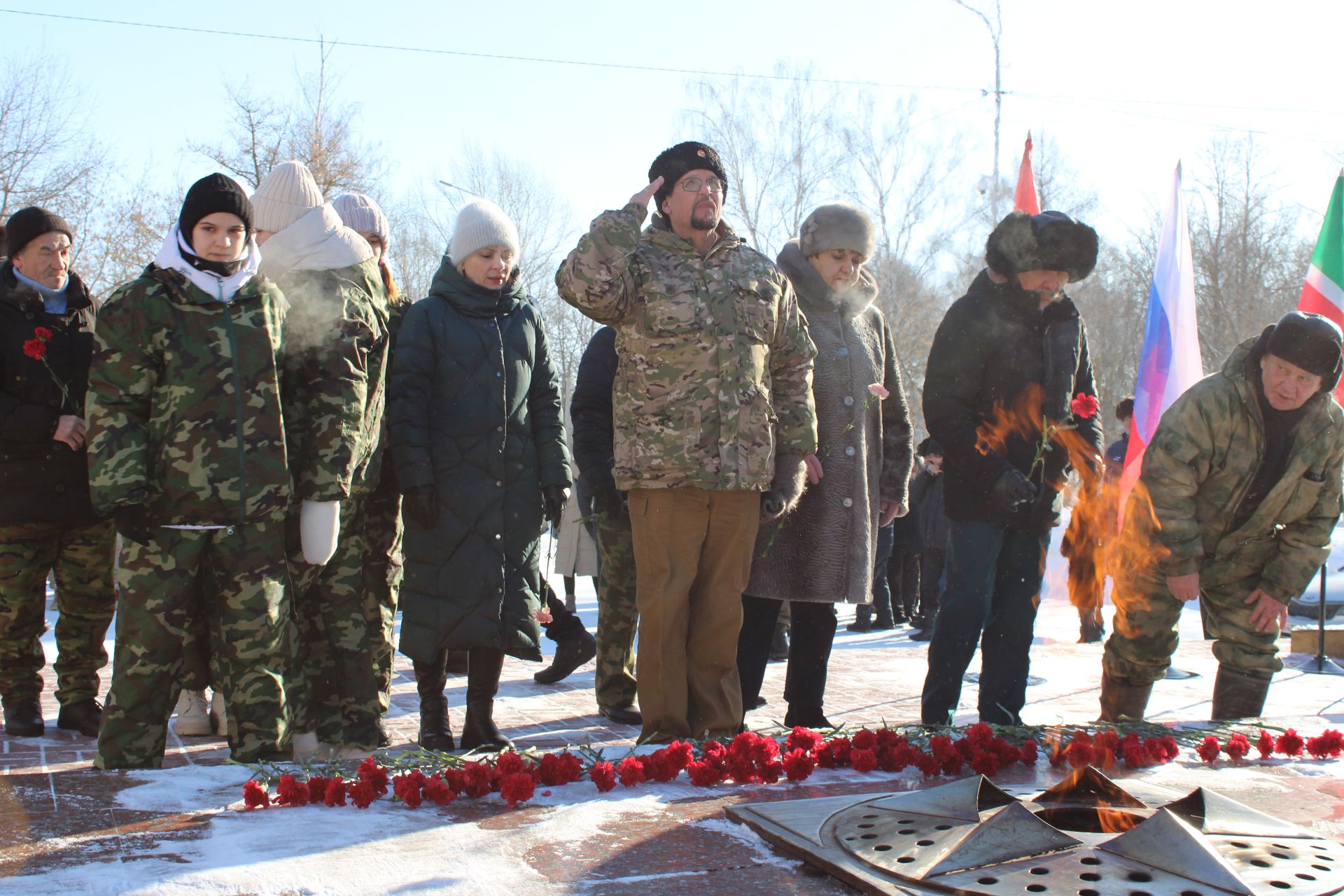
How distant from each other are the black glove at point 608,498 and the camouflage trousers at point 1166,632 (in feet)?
6.86

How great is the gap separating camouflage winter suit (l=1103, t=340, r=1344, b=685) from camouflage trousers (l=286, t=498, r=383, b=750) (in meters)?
3.02

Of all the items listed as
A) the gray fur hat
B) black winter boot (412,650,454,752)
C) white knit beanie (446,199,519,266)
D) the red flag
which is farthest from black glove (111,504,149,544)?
the red flag

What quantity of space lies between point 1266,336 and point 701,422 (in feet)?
7.94

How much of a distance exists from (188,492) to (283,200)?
5.10 feet

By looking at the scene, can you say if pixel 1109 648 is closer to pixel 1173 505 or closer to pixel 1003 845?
pixel 1173 505

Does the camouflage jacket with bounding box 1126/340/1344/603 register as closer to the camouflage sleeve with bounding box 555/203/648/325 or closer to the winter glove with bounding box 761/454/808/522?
the winter glove with bounding box 761/454/808/522

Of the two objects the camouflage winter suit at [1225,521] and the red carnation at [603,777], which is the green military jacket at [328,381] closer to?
the red carnation at [603,777]

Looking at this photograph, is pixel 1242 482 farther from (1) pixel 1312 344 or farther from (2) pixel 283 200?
(2) pixel 283 200

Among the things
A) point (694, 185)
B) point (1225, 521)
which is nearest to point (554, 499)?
point (694, 185)

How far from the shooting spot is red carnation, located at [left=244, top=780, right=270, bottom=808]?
120 inches

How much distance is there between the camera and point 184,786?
3.25m

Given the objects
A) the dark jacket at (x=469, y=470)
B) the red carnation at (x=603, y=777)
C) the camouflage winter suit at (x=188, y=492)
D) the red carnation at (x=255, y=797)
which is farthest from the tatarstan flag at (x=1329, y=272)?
the red carnation at (x=255, y=797)

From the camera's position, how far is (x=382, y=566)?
16.1ft

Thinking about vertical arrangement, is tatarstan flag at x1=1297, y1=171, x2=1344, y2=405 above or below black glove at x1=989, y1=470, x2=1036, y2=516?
above
